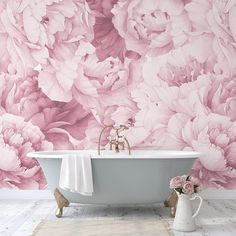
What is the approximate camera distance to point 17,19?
5.17 meters

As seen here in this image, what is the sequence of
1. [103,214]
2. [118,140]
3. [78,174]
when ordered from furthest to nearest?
[118,140] < [103,214] < [78,174]

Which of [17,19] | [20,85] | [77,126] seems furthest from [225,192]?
[17,19]

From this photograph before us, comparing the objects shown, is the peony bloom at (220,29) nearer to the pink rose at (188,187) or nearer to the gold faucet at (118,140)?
the gold faucet at (118,140)

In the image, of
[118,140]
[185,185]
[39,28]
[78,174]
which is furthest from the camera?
[39,28]

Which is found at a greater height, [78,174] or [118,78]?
[118,78]

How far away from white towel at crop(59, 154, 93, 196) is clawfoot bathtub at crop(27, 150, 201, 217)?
0.06 meters

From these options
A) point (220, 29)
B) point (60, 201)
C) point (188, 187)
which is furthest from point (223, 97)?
point (60, 201)

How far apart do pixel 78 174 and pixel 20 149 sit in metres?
1.34

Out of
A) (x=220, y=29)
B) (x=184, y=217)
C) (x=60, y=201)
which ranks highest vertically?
(x=220, y=29)

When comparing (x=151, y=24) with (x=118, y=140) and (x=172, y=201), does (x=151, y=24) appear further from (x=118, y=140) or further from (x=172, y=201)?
(x=172, y=201)

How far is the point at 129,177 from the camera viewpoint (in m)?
4.04

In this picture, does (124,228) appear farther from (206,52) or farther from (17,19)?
(17,19)

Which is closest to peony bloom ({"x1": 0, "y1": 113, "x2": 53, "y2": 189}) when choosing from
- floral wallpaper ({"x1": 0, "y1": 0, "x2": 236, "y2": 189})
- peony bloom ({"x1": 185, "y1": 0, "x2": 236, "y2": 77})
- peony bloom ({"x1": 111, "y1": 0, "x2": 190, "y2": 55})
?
floral wallpaper ({"x1": 0, "y1": 0, "x2": 236, "y2": 189})

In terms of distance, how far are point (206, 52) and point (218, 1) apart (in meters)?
0.58
